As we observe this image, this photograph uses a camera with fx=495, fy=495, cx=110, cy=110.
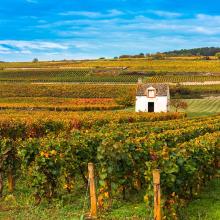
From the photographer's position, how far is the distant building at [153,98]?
242 ft

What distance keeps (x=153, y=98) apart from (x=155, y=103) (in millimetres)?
913

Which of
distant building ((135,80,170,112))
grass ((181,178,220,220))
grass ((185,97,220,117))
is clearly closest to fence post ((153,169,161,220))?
grass ((181,178,220,220))

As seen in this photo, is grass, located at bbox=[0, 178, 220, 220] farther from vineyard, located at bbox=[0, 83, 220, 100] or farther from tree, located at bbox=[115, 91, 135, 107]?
vineyard, located at bbox=[0, 83, 220, 100]

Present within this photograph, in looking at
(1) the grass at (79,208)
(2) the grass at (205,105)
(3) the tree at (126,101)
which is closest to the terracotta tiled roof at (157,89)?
(2) the grass at (205,105)

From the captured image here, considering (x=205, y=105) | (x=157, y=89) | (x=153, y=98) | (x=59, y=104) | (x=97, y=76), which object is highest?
(x=97, y=76)

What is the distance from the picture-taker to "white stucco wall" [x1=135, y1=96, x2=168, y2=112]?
73.6m

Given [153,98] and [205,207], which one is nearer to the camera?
[205,207]

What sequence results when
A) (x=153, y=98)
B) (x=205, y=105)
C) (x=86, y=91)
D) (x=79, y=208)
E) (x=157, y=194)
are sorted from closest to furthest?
(x=157, y=194) → (x=79, y=208) → (x=153, y=98) → (x=205, y=105) → (x=86, y=91)

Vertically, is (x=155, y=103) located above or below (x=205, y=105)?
above

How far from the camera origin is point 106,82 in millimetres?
120188

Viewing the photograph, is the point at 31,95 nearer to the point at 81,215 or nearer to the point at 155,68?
the point at 155,68

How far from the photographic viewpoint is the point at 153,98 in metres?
74.4

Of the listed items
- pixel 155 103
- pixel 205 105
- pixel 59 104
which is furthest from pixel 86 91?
pixel 155 103

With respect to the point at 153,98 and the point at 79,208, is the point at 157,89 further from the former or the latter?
the point at 79,208
